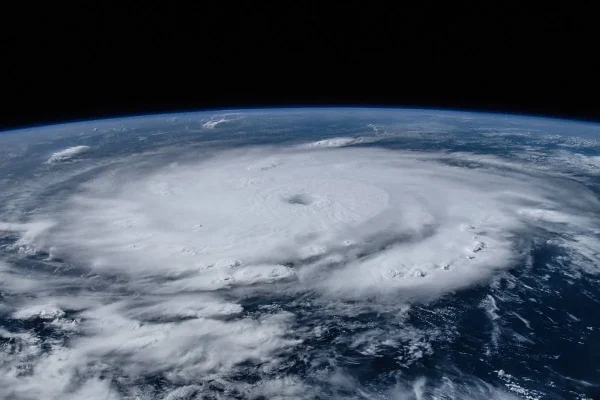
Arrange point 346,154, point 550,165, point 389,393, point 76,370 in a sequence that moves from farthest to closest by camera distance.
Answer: point 346,154, point 550,165, point 76,370, point 389,393

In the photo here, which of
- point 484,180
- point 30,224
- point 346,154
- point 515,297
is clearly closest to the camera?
point 515,297

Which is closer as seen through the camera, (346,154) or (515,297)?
(515,297)

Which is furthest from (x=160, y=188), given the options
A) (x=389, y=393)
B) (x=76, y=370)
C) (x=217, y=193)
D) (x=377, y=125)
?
(x=377, y=125)

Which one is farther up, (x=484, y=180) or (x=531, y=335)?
(x=484, y=180)

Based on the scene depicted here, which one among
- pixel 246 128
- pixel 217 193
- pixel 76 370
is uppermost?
pixel 246 128

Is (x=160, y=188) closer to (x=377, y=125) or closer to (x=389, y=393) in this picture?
(x=389, y=393)

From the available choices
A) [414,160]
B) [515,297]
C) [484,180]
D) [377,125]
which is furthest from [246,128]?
[515,297]
